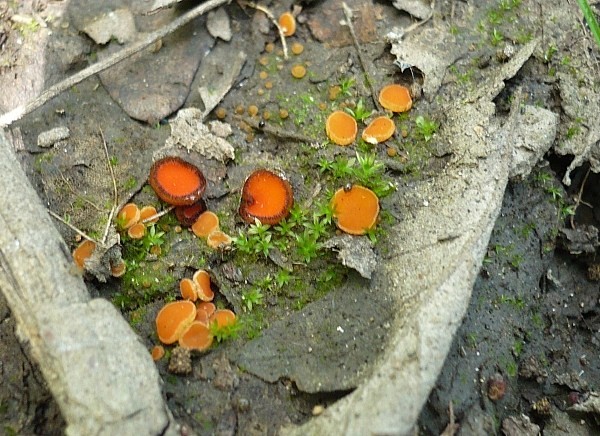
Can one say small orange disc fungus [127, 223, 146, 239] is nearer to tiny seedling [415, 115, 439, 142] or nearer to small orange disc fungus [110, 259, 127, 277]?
small orange disc fungus [110, 259, 127, 277]

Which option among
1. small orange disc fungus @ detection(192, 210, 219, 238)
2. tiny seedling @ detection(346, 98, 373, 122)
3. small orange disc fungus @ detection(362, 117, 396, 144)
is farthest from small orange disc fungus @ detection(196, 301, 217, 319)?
tiny seedling @ detection(346, 98, 373, 122)

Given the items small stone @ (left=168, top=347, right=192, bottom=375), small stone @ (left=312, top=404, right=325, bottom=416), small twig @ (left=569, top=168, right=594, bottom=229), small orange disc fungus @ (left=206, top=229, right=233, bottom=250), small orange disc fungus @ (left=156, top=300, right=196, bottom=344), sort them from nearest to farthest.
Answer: small stone @ (left=312, top=404, right=325, bottom=416) → small stone @ (left=168, top=347, right=192, bottom=375) → small orange disc fungus @ (left=156, top=300, right=196, bottom=344) → small orange disc fungus @ (left=206, top=229, right=233, bottom=250) → small twig @ (left=569, top=168, right=594, bottom=229)

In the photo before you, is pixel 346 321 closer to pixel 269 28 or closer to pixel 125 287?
pixel 125 287

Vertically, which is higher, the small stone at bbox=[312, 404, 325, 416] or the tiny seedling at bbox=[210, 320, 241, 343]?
the tiny seedling at bbox=[210, 320, 241, 343]

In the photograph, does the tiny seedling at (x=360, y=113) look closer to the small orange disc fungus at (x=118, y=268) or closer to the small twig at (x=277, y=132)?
the small twig at (x=277, y=132)

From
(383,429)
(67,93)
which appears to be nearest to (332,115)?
(67,93)

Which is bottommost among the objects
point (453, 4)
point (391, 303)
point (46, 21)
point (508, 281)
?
point (508, 281)

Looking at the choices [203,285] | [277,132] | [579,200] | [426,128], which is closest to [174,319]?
[203,285]
